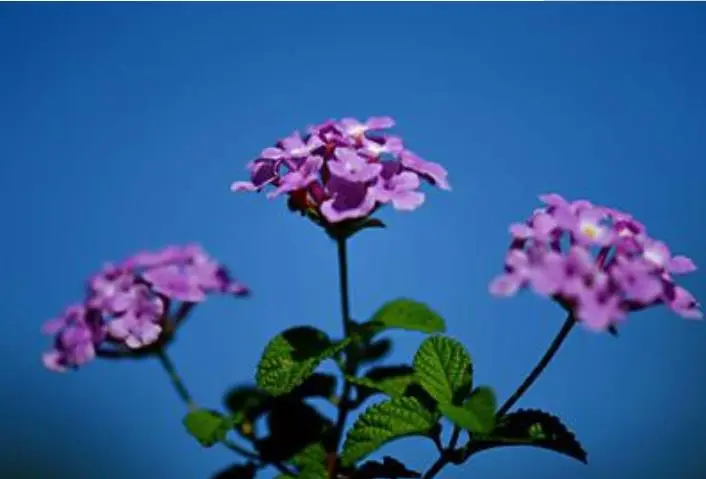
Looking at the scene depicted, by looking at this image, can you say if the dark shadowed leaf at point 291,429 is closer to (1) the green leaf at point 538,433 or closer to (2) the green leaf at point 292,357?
(2) the green leaf at point 292,357

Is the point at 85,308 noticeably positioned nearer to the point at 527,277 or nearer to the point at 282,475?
the point at 282,475

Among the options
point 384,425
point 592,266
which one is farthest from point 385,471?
point 592,266

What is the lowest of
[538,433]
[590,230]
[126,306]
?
[538,433]

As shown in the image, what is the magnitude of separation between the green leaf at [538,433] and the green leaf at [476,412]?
0.03m

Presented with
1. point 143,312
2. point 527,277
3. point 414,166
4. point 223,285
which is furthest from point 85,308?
point 527,277

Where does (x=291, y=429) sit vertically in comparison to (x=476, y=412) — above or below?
above

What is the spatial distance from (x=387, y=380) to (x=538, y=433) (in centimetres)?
18

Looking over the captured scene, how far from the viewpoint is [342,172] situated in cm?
109

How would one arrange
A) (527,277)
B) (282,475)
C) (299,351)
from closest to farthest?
1. (527,277)
2. (282,475)
3. (299,351)

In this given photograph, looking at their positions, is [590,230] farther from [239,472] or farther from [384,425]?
[239,472]

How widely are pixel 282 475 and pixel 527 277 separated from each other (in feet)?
1.08

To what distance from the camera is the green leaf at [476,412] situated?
101 centimetres

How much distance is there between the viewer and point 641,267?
96 cm

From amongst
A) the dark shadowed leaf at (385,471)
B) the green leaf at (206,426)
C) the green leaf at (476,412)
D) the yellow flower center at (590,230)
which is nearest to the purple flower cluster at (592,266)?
the yellow flower center at (590,230)
